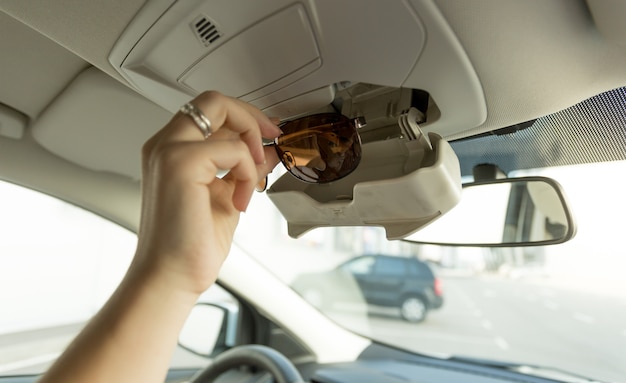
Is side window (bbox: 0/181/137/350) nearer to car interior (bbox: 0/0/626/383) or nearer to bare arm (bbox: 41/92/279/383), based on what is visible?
car interior (bbox: 0/0/626/383)

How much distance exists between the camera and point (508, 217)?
140 cm

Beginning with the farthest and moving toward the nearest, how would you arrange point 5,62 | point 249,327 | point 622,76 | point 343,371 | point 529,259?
point 529,259 → point 249,327 → point 343,371 → point 5,62 → point 622,76

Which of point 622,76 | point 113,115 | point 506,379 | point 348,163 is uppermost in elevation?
point 113,115

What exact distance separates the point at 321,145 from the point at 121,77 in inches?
19.1

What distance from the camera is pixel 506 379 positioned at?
6.87 ft

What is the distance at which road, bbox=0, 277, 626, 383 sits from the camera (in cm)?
257

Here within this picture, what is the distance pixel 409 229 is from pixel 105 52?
73 cm

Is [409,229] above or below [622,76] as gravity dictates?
below

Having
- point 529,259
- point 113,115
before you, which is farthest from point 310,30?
point 529,259

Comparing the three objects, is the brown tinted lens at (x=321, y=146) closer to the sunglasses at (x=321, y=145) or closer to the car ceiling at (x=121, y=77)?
the sunglasses at (x=321, y=145)

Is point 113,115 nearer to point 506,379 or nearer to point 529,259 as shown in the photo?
point 506,379

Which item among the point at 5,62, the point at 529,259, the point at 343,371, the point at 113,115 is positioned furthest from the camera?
the point at 529,259

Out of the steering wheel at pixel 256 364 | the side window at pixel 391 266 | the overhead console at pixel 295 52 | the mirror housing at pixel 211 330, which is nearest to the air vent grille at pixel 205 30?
the overhead console at pixel 295 52

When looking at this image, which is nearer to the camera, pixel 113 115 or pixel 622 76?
pixel 622 76
